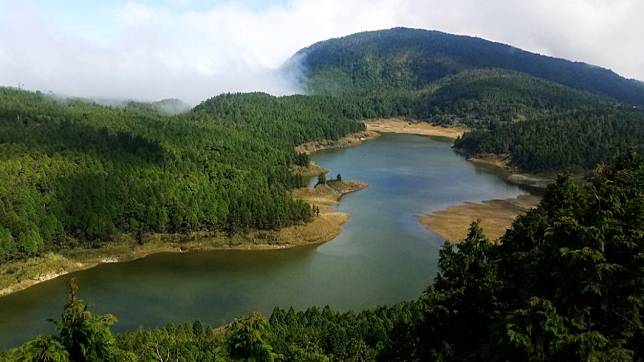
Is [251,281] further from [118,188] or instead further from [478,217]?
[478,217]

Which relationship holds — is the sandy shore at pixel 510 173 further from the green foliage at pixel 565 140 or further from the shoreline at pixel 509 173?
the green foliage at pixel 565 140

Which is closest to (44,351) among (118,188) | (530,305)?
(530,305)

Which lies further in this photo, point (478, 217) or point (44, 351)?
point (478, 217)

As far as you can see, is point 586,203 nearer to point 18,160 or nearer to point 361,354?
point 361,354

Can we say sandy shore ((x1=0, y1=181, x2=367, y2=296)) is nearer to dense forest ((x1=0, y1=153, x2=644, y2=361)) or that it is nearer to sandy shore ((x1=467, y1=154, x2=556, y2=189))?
dense forest ((x1=0, y1=153, x2=644, y2=361))

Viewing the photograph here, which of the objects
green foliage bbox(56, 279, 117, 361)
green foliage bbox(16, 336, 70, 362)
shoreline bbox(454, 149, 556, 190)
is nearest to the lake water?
green foliage bbox(56, 279, 117, 361)

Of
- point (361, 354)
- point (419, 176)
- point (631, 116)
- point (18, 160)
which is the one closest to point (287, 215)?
point (18, 160)
